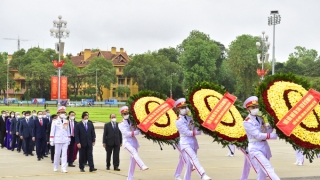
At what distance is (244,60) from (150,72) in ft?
56.7

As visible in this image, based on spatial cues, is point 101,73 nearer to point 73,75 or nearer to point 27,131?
point 73,75

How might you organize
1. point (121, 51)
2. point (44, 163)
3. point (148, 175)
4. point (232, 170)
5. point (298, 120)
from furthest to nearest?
1. point (121, 51)
2. point (44, 163)
3. point (232, 170)
4. point (148, 175)
5. point (298, 120)

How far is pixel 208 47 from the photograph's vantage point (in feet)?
291

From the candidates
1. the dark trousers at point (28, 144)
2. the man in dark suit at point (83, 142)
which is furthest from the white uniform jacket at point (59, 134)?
the dark trousers at point (28, 144)

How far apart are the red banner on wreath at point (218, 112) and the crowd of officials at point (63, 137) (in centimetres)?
447

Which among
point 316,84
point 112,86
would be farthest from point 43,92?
point 316,84

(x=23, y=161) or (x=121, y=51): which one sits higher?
(x=121, y=51)

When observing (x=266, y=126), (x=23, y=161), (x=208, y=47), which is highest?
(x=208, y=47)

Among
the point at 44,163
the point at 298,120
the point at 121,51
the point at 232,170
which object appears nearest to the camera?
the point at 298,120

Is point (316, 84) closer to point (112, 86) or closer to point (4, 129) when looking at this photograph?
point (112, 86)

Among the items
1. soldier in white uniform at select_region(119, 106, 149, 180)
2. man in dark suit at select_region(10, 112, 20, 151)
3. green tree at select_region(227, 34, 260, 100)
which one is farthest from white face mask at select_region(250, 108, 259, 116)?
green tree at select_region(227, 34, 260, 100)

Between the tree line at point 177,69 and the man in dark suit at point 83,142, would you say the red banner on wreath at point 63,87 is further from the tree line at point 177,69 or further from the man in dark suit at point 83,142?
the tree line at point 177,69

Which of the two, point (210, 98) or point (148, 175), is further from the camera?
point (148, 175)

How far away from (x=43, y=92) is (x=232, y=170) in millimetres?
90391
